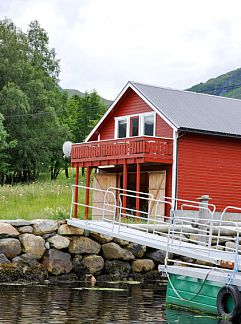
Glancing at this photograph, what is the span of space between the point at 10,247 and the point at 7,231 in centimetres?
51

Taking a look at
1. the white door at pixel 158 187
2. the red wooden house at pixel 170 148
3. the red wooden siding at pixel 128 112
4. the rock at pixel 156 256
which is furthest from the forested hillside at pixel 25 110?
the rock at pixel 156 256

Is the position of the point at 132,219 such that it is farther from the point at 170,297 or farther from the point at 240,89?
the point at 240,89

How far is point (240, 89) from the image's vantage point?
186750mm

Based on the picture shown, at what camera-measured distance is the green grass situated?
2438cm

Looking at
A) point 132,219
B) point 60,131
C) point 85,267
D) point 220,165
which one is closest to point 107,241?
point 85,267

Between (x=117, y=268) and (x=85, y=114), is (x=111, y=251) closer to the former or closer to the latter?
(x=117, y=268)

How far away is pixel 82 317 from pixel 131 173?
1854 centimetres

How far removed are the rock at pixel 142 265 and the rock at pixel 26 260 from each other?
3.37 m

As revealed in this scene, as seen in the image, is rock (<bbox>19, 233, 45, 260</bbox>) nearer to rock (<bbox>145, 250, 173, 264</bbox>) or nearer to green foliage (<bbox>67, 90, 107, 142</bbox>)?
rock (<bbox>145, 250, 173, 264</bbox>)

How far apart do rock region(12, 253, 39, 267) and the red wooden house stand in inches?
326

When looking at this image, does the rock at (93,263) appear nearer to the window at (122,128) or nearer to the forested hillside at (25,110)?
the window at (122,128)

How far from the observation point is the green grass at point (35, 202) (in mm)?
24375

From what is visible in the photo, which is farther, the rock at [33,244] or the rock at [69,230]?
the rock at [69,230]

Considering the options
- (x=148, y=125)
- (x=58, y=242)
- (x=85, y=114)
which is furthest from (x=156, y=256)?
(x=85, y=114)
